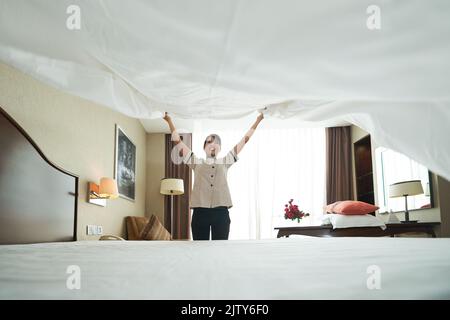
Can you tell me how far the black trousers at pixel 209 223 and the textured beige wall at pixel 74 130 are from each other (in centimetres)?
137

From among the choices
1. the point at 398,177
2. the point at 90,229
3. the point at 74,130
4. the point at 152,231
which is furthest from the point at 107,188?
the point at 398,177

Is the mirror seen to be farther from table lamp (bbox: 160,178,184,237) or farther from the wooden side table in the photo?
table lamp (bbox: 160,178,184,237)

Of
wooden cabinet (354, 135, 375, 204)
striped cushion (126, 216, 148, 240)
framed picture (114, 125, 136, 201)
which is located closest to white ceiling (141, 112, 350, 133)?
wooden cabinet (354, 135, 375, 204)

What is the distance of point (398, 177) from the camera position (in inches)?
177

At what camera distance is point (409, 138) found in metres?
1.14

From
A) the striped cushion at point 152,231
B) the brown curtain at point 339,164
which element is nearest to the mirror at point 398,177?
the brown curtain at point 339,164

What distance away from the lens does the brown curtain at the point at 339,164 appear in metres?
6.05

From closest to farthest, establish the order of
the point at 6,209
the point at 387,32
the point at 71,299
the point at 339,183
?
the point at 71,299 → the point at 387,32 → the point at 6,209 → the point at 339,183

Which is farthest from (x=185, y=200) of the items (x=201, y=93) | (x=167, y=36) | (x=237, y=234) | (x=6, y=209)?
(x=167, y=36)

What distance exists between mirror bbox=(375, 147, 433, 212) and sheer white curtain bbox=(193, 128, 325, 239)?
1.26 metres

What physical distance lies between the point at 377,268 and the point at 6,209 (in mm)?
2059

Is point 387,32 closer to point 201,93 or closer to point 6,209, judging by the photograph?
point 201,93

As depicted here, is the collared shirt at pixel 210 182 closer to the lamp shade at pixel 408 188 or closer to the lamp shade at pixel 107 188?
the lamp shade at pixel 107 188

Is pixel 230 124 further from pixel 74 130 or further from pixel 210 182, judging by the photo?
pixel 210 182
